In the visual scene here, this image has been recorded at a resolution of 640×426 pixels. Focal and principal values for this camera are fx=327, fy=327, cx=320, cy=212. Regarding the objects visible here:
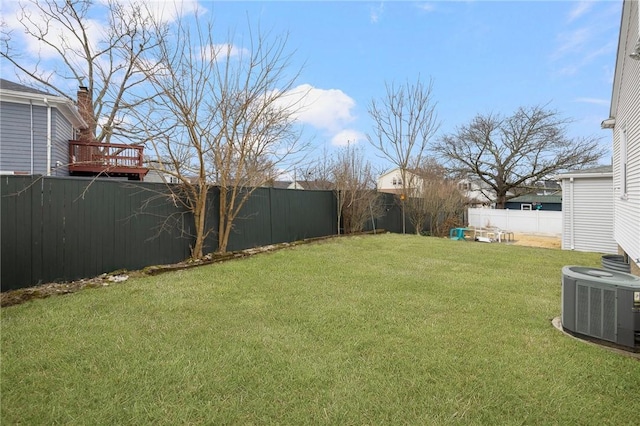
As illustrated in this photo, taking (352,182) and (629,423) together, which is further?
(352,182)

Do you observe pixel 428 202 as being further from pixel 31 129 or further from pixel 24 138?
pixel 24 138

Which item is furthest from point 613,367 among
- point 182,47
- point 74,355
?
point 182,47

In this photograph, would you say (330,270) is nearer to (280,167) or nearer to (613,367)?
(280,167)

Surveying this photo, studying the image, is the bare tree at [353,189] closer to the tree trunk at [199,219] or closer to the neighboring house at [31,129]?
the tree trunk at [199,219]

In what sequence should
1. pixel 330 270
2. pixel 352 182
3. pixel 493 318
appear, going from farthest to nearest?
pixel 352 182
pixel 330 270
pixel 493 318

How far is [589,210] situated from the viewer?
10.8 meters

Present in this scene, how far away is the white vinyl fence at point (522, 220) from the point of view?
18.4 meters

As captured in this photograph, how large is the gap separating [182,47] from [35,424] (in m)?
6.30

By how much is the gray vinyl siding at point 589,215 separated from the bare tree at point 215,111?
392 inches

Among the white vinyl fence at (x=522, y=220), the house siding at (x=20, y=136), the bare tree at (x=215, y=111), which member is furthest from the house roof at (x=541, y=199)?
the house siding at (x=20, y=136)

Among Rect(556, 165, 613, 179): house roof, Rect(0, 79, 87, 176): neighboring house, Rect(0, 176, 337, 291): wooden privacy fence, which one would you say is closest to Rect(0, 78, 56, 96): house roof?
Rect(0, 79, 87, 176): neighboring house

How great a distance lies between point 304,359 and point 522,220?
68.0ft

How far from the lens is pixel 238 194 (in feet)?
24.8

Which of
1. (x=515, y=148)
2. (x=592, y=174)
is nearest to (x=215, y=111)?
(x=592, y=174)
